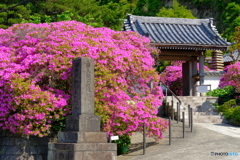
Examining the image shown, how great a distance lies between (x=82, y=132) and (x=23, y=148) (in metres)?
4.28

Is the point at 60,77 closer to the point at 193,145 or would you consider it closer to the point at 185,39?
the point at 193,145

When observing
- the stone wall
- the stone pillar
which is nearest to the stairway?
the stone wall

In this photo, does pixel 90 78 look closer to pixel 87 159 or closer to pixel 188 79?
pixel 87 159

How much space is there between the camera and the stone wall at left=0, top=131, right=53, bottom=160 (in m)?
15.9

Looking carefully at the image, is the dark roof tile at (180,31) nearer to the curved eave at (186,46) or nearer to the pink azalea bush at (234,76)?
the curved eave at (186,46)

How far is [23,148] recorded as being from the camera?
1599 centimetres

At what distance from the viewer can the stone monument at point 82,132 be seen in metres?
12.4

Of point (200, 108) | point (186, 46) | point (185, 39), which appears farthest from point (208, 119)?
point (185, 39)

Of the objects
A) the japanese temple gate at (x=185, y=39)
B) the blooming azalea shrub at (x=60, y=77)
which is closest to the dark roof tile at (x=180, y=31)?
the japanese temple gate at (x=185, y=39)

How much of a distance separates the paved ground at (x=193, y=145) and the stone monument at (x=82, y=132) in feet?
8.57

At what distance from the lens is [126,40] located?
17.7 meters

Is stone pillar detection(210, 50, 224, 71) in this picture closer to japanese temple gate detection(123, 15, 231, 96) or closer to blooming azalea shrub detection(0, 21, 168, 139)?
japanese temple gate detection(123, 15, 231, 96)

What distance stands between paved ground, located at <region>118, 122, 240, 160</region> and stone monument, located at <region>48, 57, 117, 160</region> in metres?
2.61

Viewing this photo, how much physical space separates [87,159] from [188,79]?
1627 cm
